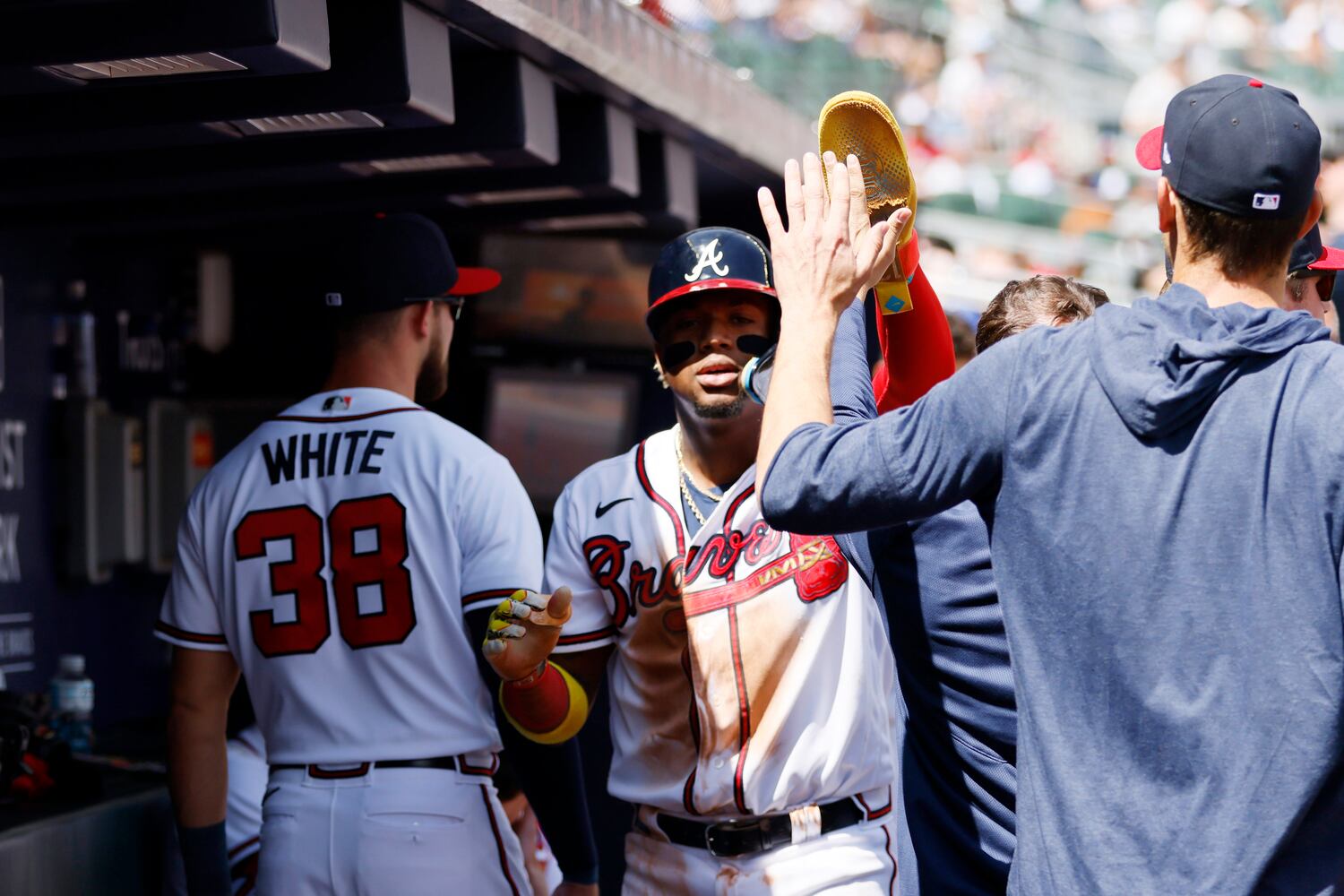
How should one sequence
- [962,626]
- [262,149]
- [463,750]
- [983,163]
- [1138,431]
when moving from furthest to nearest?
[983,163], [262,149], [463,750], [962,626], [1138,431]

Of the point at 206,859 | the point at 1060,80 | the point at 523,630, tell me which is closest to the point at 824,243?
the point at 523,630

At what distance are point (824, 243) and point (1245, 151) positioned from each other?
476 millimetres

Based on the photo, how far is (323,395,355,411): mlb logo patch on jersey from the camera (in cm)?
301

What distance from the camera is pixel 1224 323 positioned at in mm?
1616

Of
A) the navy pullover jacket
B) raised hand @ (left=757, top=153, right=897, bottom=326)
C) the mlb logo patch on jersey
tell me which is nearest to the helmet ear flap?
the navy pullover jacket

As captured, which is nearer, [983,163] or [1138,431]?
[1138,431]

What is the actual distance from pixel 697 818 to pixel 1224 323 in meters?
1.40

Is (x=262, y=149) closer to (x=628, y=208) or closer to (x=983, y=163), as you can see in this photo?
(x=628, y=208)

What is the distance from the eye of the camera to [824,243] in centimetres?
182

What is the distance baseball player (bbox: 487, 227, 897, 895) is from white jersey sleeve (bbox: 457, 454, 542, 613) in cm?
8

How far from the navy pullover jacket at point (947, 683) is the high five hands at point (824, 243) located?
284 mm

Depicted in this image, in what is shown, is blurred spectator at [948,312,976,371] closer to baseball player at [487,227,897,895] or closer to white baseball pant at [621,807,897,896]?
baseball player at [487,227,897,895]

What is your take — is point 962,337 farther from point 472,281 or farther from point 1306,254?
point 1306,254

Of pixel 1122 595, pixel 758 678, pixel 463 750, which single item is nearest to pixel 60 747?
pixel 463 750
